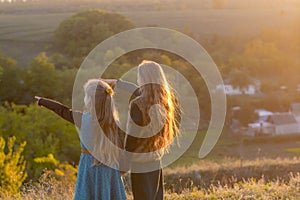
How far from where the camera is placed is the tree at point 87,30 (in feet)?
142

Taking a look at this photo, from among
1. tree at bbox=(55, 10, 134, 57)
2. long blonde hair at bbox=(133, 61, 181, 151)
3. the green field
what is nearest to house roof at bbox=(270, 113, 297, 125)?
tree at bbox=(55, 10, 134, 57)

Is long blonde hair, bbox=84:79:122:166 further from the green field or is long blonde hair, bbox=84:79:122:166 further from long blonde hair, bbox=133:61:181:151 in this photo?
the green field

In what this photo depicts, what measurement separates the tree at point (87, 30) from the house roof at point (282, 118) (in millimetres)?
17716

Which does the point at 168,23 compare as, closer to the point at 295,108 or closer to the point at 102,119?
the point at 295,108

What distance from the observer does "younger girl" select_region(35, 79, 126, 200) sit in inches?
142

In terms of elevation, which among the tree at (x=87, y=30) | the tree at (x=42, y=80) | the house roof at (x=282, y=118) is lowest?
the house roof at (x=282, y=118)

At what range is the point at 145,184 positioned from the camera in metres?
3.91

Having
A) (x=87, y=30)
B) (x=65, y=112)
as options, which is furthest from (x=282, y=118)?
(x=65, y=112)

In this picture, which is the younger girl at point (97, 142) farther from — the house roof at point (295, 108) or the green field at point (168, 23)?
the green field at point (168, 23)

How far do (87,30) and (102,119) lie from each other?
41416 mm

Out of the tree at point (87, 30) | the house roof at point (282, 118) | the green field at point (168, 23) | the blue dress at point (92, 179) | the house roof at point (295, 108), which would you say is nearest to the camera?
the blue dress at point (92, 179)

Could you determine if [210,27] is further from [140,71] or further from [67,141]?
[140,71]

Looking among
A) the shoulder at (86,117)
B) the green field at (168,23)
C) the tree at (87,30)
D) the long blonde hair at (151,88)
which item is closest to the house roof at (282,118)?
the tree at (87,30)

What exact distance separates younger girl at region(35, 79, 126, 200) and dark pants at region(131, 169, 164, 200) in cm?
13
